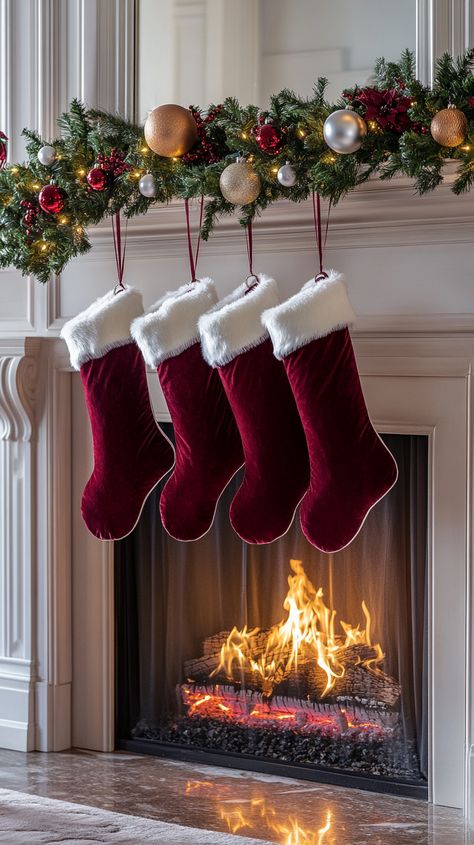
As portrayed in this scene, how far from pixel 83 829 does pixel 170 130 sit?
1.53 meters

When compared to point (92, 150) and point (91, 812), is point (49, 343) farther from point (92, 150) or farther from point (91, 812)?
point (91, 812)

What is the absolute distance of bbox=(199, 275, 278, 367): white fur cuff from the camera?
7.00 feet

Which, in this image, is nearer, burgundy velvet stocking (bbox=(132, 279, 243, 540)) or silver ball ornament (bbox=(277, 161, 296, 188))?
silver ball ornament (bbox=(277, 161, 296, 188))

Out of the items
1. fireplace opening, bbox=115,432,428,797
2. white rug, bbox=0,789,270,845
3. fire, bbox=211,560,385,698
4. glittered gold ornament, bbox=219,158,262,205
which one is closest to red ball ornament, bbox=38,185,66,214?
glittered gold ornament, bbox=219,158,262,205

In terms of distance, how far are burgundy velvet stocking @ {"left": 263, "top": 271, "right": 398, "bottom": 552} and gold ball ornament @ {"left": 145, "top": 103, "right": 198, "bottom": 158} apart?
16.8 inches

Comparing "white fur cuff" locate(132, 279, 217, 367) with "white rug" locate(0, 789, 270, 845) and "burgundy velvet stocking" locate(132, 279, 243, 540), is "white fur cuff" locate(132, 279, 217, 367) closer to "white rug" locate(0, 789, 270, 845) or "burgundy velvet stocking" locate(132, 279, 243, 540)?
"burgundy velvet stocking" locate(132, 279, 243, 540)

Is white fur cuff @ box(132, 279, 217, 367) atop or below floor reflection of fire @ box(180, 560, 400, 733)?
atop

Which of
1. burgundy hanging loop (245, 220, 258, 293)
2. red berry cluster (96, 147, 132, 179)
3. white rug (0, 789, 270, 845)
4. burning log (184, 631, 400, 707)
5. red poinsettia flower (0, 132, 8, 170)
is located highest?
red poinsettia flower (0, 132, 8, 170)

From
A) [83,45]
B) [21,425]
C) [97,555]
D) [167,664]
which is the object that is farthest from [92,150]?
[167,664]

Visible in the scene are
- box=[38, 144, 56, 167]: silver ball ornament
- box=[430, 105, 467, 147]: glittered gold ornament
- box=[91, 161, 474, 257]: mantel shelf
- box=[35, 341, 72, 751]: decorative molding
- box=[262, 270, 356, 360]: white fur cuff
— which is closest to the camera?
box=[430, 105, 467, 147]: glittered gold ornament

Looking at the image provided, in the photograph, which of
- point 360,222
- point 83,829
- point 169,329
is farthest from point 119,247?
point 83,829

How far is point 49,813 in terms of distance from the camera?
2320 mm

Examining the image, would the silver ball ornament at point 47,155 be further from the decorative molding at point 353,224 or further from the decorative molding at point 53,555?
the decorative molding at point 53,555

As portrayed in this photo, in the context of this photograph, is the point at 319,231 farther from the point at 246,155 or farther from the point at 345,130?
the point at 345,130
